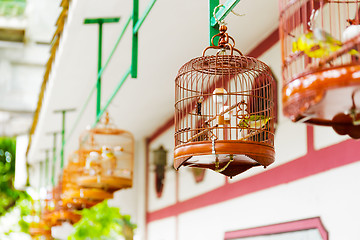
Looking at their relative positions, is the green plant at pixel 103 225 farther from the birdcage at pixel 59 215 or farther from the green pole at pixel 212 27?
the green pole at pixel 212 27

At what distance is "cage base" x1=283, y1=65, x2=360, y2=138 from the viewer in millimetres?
1759

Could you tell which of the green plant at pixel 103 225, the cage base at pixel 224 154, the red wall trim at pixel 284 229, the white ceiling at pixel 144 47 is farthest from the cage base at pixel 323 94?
the green plant at pixel 103 225

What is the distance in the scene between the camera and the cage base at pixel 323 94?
1759 mm

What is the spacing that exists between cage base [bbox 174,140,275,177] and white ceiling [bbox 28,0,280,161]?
2.44 meters

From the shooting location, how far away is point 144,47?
19.4 feet

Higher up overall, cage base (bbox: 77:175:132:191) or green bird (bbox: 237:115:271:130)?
green bird (bbox: 237:115:271:130)

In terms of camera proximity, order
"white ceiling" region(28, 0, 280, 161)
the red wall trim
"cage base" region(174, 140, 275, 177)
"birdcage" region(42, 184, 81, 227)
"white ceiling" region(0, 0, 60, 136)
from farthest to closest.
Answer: "white ceiling" region(0, 0, 60, 136), "birdcage" region(42, 184, 81, 227), "white ceiling" region(28, 0, 280, 161), the red wall trim, "cage base" region(174, 140, 275, 177)

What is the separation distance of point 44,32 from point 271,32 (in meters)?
8.44

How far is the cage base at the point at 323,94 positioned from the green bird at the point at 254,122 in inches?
28.9

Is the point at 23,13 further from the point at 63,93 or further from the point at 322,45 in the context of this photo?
the point at 322,45

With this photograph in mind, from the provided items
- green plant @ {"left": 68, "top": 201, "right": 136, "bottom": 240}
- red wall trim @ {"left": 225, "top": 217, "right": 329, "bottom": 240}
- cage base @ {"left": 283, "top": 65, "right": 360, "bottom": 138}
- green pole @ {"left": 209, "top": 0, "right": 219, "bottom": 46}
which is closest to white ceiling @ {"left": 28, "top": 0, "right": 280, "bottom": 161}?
red wall trim @ {"left": 225, "top": 217, "right": 329, "bottom": 240}

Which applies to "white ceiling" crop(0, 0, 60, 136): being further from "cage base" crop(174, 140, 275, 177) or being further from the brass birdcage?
"cage base" crop(174, 140, 275, 177)

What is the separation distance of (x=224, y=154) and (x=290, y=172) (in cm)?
275

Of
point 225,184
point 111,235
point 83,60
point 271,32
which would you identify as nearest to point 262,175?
point 225,184
